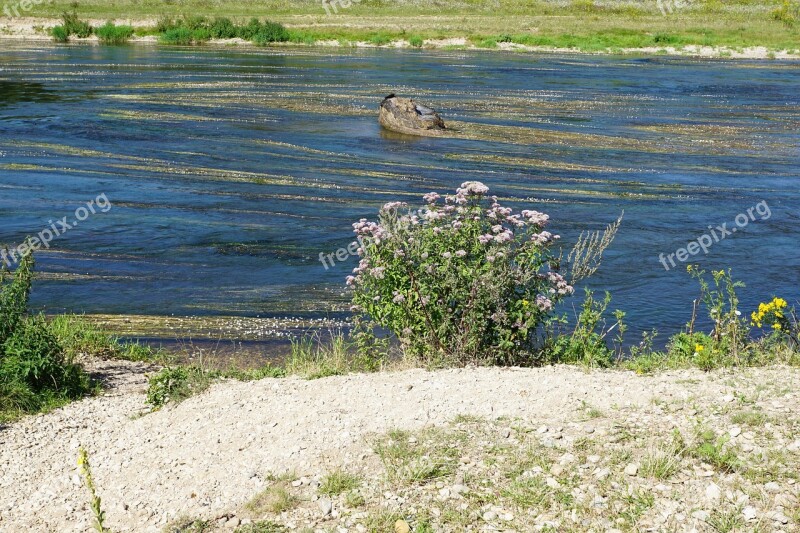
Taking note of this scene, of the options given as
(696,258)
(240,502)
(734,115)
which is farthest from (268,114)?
(240,502)

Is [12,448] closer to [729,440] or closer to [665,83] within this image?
[729,440]

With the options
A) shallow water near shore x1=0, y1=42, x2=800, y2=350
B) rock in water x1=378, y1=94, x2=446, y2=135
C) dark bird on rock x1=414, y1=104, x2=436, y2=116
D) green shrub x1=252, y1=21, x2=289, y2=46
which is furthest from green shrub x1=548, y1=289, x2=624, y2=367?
green shrub x1=252, y1=21, x2=289, y2=46

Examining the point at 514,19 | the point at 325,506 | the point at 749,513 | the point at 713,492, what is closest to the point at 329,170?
the point at 325,506

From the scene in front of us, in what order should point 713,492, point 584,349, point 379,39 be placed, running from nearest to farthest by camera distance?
1. point 713,492
2. point 584,349
3. point 379,39

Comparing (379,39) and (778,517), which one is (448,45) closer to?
(379,39)

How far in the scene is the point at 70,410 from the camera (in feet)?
27.4

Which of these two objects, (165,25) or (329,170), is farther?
(165,25)

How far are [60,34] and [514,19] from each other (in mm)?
31426

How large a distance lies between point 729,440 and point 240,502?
10.4 feet

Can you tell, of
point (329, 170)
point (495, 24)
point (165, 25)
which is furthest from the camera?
point (495, 24)

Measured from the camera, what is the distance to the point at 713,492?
5859 millimetres

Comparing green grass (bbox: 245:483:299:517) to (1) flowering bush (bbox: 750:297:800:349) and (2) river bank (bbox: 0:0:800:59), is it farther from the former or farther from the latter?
(2) river bank (bbox: 0:0:800:59)

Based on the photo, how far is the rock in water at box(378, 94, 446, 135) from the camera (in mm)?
26719

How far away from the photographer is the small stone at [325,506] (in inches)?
232
